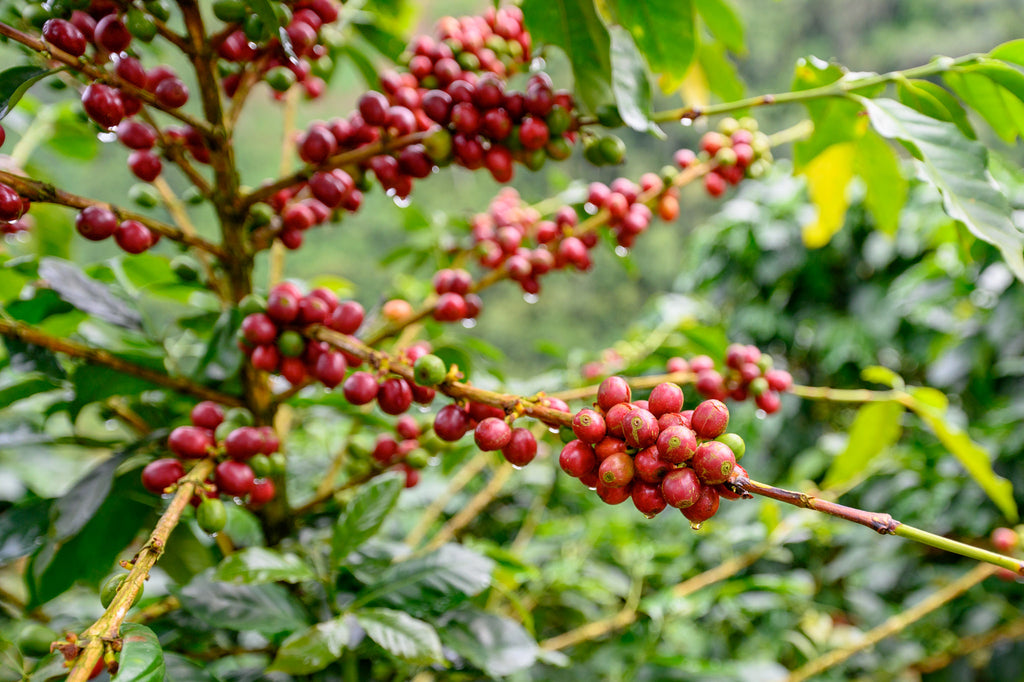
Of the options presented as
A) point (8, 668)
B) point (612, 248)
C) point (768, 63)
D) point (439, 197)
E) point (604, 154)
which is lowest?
point (439, 197)

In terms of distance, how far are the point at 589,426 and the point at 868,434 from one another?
0.49m

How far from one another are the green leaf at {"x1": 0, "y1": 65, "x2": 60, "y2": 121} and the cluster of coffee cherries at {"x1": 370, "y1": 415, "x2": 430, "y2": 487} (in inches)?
11.7

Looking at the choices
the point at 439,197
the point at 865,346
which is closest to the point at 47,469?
the point at 865,346

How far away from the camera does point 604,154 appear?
407mm

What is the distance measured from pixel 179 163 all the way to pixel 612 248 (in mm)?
349

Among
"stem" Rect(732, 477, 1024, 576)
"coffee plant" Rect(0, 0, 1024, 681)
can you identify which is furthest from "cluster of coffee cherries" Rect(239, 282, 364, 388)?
"stem" Rect(732, 477, 1024, 576)

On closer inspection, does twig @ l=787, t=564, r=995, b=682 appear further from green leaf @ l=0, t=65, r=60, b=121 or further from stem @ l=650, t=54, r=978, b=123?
green leaf @ l=0, t=65, r=60, b=121

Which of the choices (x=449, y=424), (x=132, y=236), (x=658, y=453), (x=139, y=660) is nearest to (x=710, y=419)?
(x=658, y=453)

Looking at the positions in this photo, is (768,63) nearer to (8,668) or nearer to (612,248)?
(612,248)

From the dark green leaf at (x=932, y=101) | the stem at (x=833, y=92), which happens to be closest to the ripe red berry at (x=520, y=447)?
the stem at (x=833, y=92)

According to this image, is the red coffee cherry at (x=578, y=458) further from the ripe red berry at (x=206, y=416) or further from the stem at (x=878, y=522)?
the ripe red berry at (x=206, y=416)

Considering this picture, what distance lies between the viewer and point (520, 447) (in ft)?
1.02

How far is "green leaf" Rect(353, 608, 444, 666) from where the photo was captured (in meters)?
0.34

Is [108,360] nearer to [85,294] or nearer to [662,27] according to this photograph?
[85,294]
